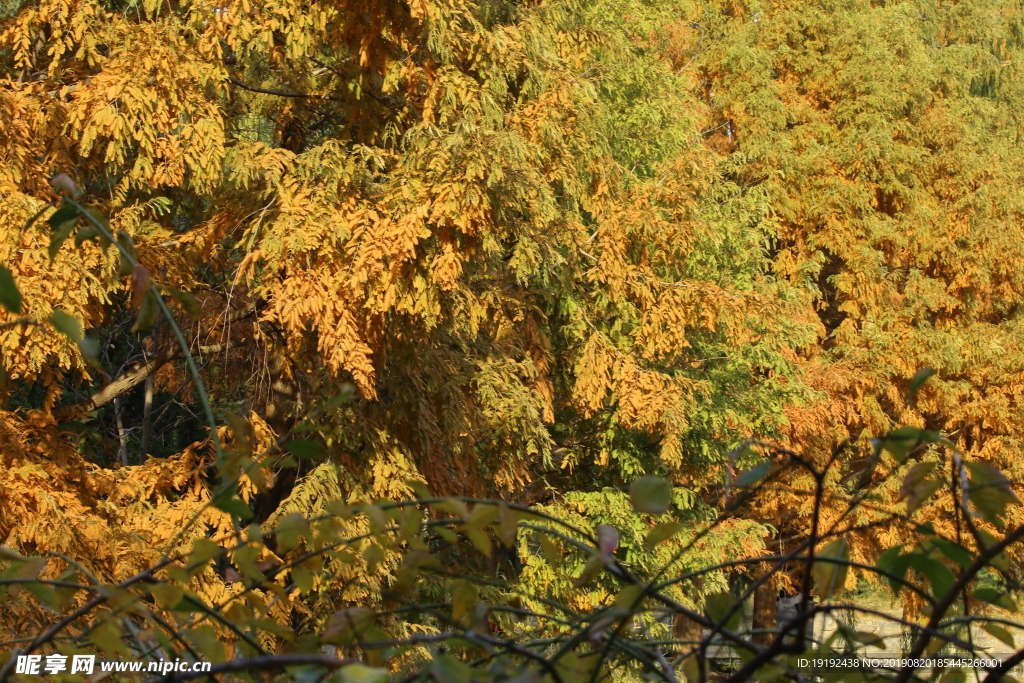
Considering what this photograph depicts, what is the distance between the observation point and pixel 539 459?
1084cm

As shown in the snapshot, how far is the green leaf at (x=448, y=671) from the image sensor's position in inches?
42.8

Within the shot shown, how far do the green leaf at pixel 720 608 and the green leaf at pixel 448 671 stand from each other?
0.40 meters

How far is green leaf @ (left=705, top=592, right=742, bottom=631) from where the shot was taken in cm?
137

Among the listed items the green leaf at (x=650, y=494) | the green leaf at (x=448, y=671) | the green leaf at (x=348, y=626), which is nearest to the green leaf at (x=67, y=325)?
the green leaf at (x=348, y=626)

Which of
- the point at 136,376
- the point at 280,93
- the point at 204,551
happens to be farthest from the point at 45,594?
the point at 136,376

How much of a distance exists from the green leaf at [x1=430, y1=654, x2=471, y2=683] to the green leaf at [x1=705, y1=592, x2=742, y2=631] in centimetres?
40

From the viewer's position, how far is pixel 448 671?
1099 millimetres

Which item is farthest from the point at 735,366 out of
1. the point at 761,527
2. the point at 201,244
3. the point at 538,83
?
the point at 201,244

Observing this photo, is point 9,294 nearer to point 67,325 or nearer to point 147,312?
point 67,325

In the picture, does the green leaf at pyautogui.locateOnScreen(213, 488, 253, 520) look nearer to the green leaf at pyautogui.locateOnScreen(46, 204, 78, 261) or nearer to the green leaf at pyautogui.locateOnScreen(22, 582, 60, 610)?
the green leaf at pyautogui.locateOnScreen(22, 582, 60, 610)

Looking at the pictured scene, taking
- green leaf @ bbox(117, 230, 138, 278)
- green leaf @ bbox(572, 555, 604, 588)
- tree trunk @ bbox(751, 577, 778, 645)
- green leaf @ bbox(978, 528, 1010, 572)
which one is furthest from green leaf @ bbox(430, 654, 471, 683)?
tree trunk @ bbox(751, 577, 778, 645)

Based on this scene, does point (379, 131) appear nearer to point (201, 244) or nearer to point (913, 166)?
point (201, 244)

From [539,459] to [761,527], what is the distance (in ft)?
7.64

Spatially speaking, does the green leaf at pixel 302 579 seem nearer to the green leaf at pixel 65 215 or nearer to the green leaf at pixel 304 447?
the green leaf at pixel 304 447
